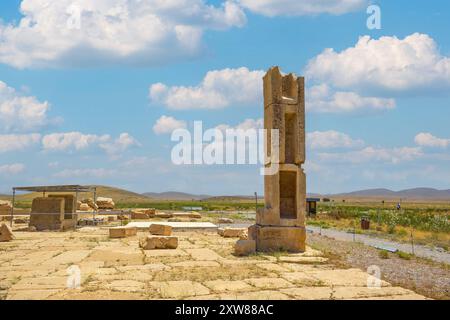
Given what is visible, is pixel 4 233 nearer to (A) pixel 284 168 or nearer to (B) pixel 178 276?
(B) pixel 178 276

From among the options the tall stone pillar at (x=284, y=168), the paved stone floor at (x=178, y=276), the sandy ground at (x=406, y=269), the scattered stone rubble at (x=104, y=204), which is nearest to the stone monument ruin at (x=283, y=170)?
the tall stone pillar at (x=284, y=168)

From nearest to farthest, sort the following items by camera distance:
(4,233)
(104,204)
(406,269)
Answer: (406,269) < (4,233) < (104,204)

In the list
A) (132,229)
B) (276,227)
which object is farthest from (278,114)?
(132,229)

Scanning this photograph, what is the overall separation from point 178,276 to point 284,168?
199 inches

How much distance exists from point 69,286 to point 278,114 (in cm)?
721

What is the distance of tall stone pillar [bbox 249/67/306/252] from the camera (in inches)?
477

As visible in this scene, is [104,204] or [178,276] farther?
[104,204]

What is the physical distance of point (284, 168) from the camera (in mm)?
12391

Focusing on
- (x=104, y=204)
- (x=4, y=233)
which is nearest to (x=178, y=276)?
(x=4, y=233)

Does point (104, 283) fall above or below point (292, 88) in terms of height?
below

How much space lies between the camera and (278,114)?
485 inches

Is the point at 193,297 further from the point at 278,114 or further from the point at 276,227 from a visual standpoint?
the point at 278,114

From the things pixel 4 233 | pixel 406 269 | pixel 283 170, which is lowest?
pixel 406 269

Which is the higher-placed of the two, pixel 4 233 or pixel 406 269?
pixel 4 233
